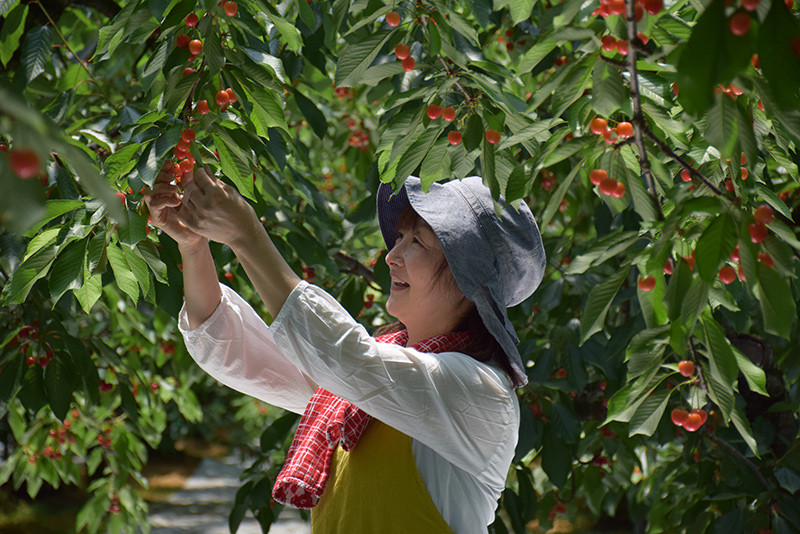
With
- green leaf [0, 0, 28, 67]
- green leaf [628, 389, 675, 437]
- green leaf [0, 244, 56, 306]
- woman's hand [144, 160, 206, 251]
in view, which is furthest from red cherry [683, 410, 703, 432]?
green leaf [0, 0, 28, 67]

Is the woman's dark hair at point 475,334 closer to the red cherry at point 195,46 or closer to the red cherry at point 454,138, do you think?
the red cherry at point 454,138

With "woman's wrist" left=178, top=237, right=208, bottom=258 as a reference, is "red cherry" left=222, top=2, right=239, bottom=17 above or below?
above

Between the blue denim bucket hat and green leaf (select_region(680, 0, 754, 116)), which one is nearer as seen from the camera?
green leaf (select_region(680, 0, 754, 116))

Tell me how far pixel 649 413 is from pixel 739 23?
0.84m

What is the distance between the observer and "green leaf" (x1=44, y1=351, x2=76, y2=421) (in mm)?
2213

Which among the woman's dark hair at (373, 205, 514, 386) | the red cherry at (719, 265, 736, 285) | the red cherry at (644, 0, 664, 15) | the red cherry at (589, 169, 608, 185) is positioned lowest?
the woman's dark hair at (373, 205, 514, 386)

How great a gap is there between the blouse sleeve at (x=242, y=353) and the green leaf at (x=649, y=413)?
72 centimetres

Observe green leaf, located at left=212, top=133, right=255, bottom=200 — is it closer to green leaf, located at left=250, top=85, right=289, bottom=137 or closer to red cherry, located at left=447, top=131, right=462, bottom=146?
green leaf, located at left=250, top=85, right=289, bottom=137

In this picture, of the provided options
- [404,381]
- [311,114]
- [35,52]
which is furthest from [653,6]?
[35,52]

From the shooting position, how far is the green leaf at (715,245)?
88 cm

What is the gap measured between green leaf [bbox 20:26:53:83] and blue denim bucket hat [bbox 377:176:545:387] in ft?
4.19

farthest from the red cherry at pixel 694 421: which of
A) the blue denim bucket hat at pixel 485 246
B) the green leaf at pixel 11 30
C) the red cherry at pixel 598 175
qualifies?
the green leaf at pixel 11 30

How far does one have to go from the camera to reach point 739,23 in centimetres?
67

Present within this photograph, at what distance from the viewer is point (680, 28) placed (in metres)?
1.12
